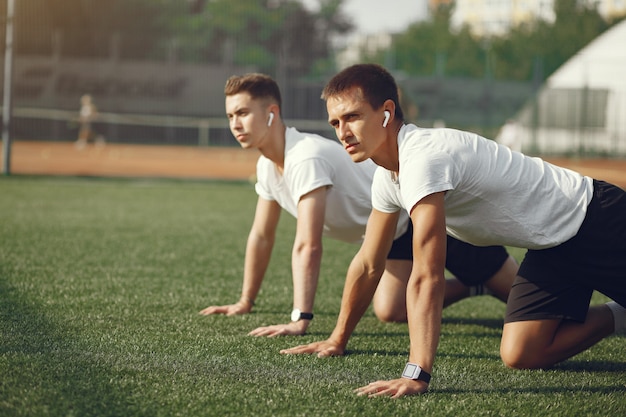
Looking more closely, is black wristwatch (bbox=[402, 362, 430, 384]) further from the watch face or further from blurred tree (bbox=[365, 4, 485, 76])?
blurred tree (bbox=[365, 4, 485, 76])

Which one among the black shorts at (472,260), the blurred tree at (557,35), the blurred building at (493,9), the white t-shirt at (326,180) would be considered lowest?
the black shorts at (472,260)

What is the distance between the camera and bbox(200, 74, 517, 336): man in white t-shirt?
217 inches

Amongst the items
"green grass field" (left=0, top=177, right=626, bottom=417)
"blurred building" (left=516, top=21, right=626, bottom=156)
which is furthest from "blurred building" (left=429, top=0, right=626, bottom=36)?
"green grass field" (left=0, top=177, right=626, bottom=417)

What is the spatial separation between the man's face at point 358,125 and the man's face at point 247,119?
1636mm

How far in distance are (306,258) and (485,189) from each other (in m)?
1.61

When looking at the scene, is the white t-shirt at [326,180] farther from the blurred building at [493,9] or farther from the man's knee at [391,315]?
the blurred building at [493,9]

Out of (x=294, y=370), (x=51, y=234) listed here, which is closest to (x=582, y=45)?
(x=51, y=234)

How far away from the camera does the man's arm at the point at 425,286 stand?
153 inches

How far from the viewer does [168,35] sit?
42438 millimetres

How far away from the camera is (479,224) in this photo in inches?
172

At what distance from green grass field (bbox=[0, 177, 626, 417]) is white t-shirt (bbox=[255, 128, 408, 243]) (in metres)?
0.78

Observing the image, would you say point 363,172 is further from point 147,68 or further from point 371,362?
point 147,68

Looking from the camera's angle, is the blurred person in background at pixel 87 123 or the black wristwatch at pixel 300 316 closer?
the black wristwatch at pixel 300 316

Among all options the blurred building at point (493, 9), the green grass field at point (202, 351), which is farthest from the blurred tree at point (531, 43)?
the green grass field at point (202, 351)
